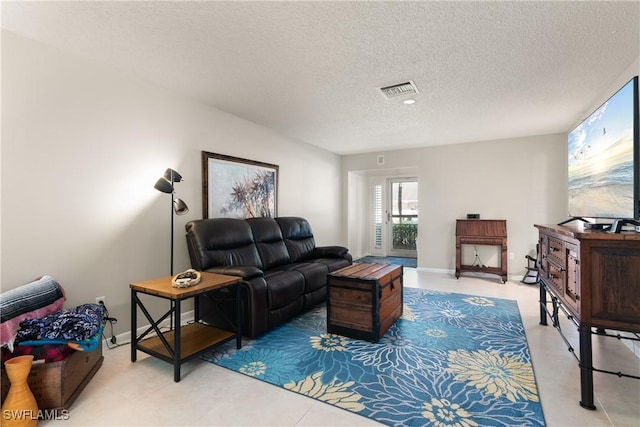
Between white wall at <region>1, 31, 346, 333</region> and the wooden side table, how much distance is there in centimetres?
54

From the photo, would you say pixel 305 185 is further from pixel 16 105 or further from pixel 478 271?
pixel 16 105

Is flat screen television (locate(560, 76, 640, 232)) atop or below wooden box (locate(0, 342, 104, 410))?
atop

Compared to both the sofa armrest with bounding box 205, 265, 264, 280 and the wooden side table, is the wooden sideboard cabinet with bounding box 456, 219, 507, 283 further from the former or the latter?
the wooden side table

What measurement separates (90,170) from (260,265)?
5.96 ft

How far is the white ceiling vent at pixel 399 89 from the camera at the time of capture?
2.80 metres

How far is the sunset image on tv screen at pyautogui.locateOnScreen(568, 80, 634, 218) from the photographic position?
1921 mm

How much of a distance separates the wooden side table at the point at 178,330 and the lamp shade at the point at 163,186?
81 centimetres

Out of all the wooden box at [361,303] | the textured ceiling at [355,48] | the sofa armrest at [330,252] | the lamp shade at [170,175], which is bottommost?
the wooden box at [361,303]

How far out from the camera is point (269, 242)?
12.2 ft

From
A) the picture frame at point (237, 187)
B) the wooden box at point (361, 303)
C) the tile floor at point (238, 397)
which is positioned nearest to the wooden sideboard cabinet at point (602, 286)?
the tile floor at point (238, 397)

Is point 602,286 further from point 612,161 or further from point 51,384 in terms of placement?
point 51,384

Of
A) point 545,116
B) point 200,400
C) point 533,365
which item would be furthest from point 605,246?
point 545,116

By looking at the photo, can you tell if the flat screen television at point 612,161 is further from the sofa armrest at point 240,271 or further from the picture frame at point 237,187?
the picture frame at point 237,187

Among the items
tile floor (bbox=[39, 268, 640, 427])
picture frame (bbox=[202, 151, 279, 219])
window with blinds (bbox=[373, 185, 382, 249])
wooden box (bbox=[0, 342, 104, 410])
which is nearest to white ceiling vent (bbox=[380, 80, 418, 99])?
picture frame (bbox=[202, 151, 279, 219])
